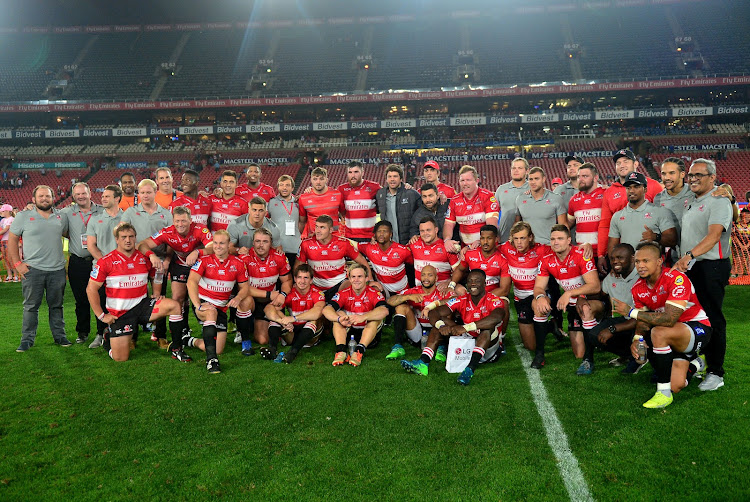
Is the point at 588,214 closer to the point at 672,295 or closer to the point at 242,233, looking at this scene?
the point at 672,295

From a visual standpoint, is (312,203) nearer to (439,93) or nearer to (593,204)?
(593,204)

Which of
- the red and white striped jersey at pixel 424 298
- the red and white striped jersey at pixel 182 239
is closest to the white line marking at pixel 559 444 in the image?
the red and white striped jersey at pixel 424 298

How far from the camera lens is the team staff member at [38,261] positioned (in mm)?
6246

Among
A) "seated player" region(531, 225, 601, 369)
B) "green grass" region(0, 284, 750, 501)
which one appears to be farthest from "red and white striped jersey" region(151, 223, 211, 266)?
"seated player" region(531, 225, 601, 369)

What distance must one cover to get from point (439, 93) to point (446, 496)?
35.4 meters

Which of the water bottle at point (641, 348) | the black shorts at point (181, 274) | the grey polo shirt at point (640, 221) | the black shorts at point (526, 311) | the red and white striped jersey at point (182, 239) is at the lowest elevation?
the water bottle at point (641, 348)

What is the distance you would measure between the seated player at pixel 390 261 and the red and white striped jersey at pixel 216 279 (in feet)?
6.31

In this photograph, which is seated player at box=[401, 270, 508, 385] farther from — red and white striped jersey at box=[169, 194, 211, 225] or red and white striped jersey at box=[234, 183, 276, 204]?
red and white striped jersey at box=[169, 194, 211, 225]

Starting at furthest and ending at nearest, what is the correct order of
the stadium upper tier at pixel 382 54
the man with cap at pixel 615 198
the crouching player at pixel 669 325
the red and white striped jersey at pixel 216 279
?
the stadium upper tier at pixel 382 54 → the red and white striped jersey at pixel 216 279 → the man with cap at pixel 615 198 → the crouching player at pixel 669 325

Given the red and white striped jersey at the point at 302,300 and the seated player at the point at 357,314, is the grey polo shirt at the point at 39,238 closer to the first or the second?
the red and white striped jersey at the point at 302,300

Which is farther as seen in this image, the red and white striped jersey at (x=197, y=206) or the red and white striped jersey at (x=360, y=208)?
the red and white striped jersey at (x=360, y=208)

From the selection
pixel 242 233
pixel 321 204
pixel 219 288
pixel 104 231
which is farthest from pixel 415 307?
pixel 104 231

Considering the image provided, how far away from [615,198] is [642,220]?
56cm

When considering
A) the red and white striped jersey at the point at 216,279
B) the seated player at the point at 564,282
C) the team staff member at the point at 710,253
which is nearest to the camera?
the team staff member at the point at 710,253
